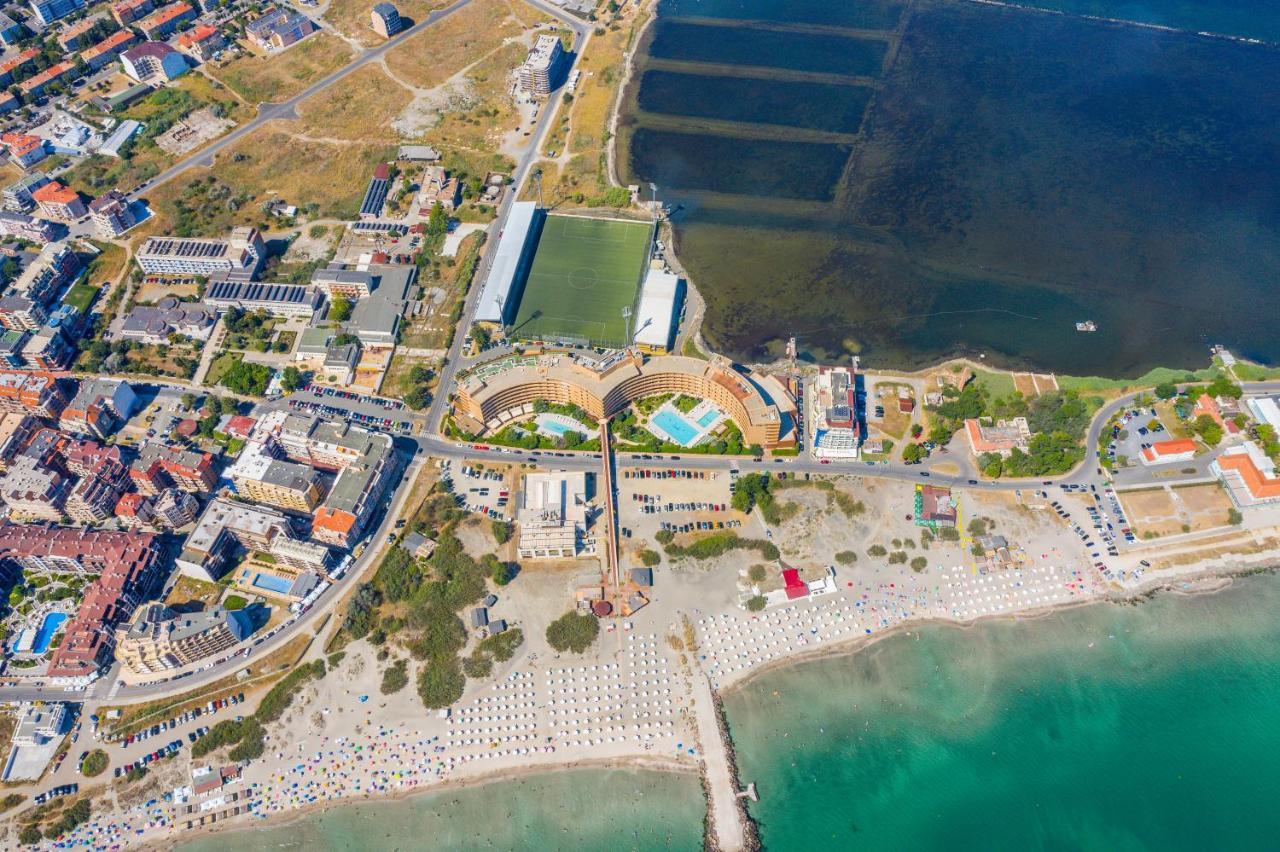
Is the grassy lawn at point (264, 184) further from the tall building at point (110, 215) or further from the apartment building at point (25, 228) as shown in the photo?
Result: the apartment building at point (25, 228)

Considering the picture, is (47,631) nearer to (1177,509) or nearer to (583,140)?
(583,140)

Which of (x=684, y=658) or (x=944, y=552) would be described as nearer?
(x=684, y=658)

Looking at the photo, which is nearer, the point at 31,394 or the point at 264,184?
the point at 31,394

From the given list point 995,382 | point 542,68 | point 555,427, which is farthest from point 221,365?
point 995,382

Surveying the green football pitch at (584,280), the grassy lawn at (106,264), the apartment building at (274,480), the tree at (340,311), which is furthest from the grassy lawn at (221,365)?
the green football pitch at (584,280)

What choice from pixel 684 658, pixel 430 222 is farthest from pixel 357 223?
pixel 684 658

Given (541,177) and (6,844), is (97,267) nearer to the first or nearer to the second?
(541,177)
